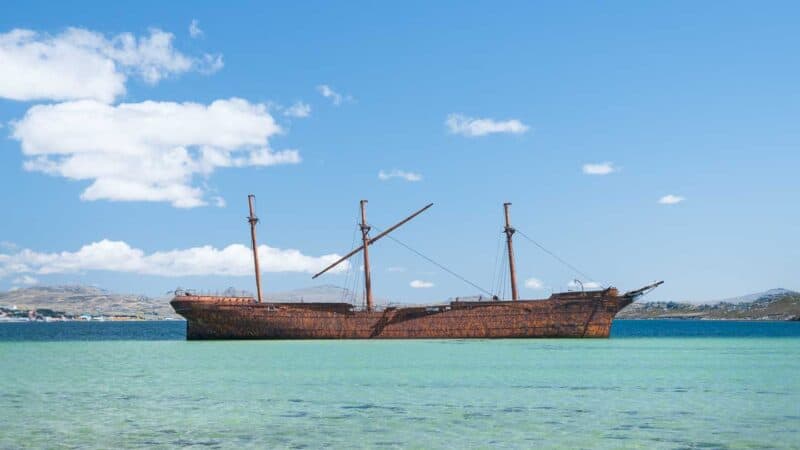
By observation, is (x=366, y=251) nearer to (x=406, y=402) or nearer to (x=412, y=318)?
(x=412, y=318)

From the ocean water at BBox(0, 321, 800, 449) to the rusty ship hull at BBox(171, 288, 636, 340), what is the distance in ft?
45.7

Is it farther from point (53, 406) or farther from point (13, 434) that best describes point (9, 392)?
point (13, 434)

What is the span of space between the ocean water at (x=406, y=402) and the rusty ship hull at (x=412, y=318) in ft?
45.7

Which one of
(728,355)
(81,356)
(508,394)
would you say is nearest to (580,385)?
(508,394)

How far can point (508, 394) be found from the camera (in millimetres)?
26453

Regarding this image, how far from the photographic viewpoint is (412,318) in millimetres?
60656

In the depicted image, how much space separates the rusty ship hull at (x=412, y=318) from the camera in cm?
5878

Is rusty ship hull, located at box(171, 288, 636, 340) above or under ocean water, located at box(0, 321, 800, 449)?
above

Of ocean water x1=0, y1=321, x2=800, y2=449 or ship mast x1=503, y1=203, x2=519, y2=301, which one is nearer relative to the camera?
ocean water x1=0, y1=321, x2=800, y2=449

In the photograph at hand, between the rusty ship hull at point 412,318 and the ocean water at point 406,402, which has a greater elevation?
the rusty ship hull at point 412,318

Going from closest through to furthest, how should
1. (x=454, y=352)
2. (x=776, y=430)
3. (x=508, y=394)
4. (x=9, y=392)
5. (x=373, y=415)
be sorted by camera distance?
(x=776, y=430) < (x=373, y=415) < (x=508, y=394) < (x=9, y=392) < (x=454, y=352)

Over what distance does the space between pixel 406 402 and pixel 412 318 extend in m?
36.2

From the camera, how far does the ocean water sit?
18.4 meters

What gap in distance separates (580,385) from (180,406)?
1383 cm
